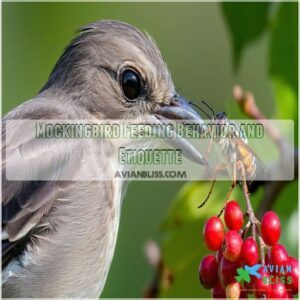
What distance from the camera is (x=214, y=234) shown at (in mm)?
3576

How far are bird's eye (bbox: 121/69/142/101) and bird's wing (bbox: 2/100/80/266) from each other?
1.03 ft

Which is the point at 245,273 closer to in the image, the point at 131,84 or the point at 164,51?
the point at 131,84

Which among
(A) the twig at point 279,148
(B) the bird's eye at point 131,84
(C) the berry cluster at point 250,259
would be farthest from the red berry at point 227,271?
(B) the bird's eye at point 131,84

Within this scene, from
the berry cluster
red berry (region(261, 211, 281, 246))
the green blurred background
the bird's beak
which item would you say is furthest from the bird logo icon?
the green blurred background

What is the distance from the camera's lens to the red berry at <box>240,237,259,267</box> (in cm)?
349

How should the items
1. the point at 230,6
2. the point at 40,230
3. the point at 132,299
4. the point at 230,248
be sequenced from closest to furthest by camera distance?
the point at 230,248 < the point at 40,230 < the point at 230,6 < the point at 132,299

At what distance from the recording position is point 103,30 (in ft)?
14.8

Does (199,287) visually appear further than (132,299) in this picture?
No

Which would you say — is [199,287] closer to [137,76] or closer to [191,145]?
[191,145]

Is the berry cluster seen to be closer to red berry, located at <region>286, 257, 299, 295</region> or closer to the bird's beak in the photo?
red berry, located at <region>286, 257, 299, 295</region>

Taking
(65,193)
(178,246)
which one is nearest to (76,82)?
(65,193)

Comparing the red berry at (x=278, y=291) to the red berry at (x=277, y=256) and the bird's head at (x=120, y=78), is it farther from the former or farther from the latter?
the bird's head at (x=120, y=78)

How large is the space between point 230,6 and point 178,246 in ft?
3.64

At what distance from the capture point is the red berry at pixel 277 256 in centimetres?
354
